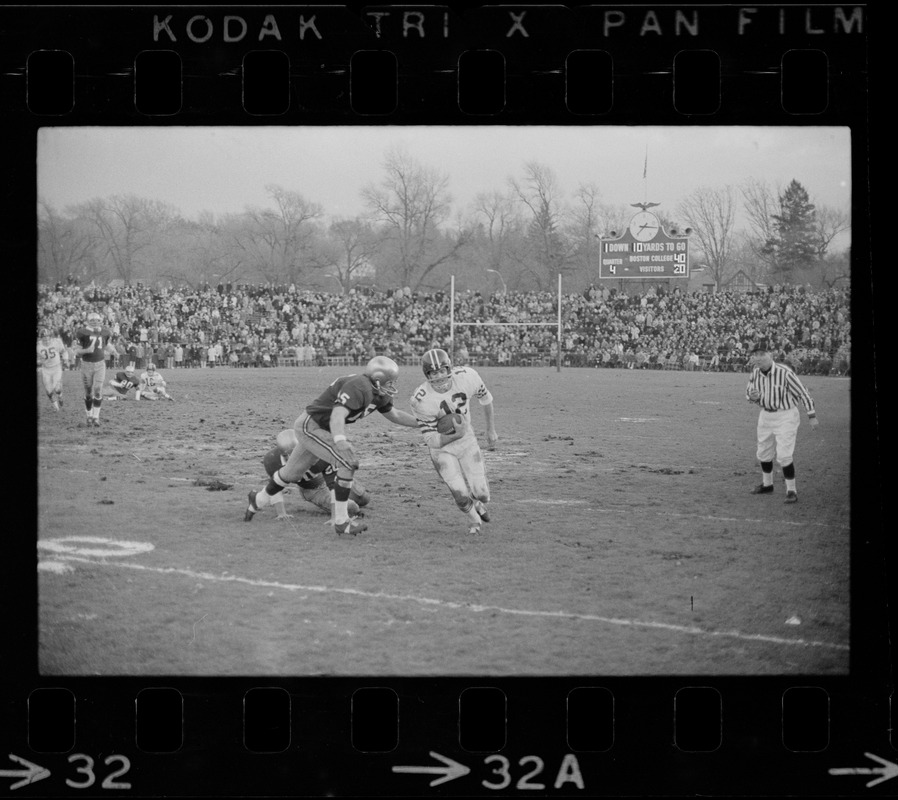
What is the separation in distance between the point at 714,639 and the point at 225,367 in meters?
4.55

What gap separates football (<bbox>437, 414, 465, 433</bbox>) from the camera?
22.9 ft

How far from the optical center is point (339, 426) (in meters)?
6.75

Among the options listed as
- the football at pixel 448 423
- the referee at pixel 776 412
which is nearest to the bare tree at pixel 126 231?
the football at pixel 448 423

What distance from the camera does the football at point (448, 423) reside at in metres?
6.99

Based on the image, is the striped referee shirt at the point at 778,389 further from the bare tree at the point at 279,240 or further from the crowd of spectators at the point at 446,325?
the bare tree at the point at 279,240

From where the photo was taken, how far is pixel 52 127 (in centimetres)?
553

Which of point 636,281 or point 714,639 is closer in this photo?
point 714,639
